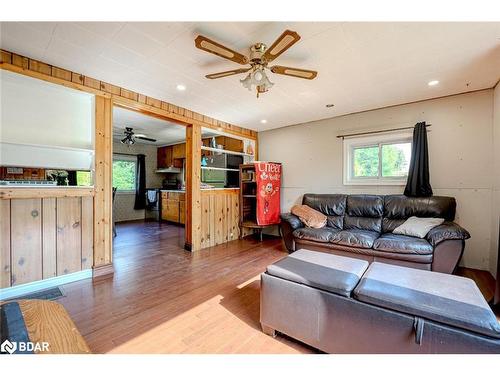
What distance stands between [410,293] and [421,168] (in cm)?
269

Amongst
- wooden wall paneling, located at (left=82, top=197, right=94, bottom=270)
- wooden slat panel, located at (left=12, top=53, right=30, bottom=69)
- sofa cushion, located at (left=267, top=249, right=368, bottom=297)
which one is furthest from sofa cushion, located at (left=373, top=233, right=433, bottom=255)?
wooden slat panel, located at (left=12, top=53, right=30, bottom=69)

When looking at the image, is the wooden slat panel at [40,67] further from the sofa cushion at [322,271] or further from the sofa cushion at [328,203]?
the sofa cushion at [328,203]

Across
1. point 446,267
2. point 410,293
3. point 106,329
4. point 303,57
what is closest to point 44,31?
point 303,57

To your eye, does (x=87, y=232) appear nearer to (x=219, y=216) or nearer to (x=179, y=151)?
(x=219, y=216)

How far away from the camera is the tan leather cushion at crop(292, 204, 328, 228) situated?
361 cm

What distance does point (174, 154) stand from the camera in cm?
691

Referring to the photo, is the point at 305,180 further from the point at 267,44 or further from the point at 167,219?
the point at 167,219

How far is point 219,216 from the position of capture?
174 inches

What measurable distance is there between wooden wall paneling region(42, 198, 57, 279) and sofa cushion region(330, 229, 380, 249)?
3378 millimetres

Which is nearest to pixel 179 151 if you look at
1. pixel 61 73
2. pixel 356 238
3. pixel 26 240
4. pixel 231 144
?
pixel 231 144

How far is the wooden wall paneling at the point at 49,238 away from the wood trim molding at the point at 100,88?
4.32 feet

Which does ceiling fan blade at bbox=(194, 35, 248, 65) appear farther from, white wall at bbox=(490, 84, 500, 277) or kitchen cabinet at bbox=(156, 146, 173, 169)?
kitchen cabinet at bbox=(156, 146, 173, 169)

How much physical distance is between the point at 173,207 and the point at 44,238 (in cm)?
415

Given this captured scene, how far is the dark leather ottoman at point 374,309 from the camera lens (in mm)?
1099
